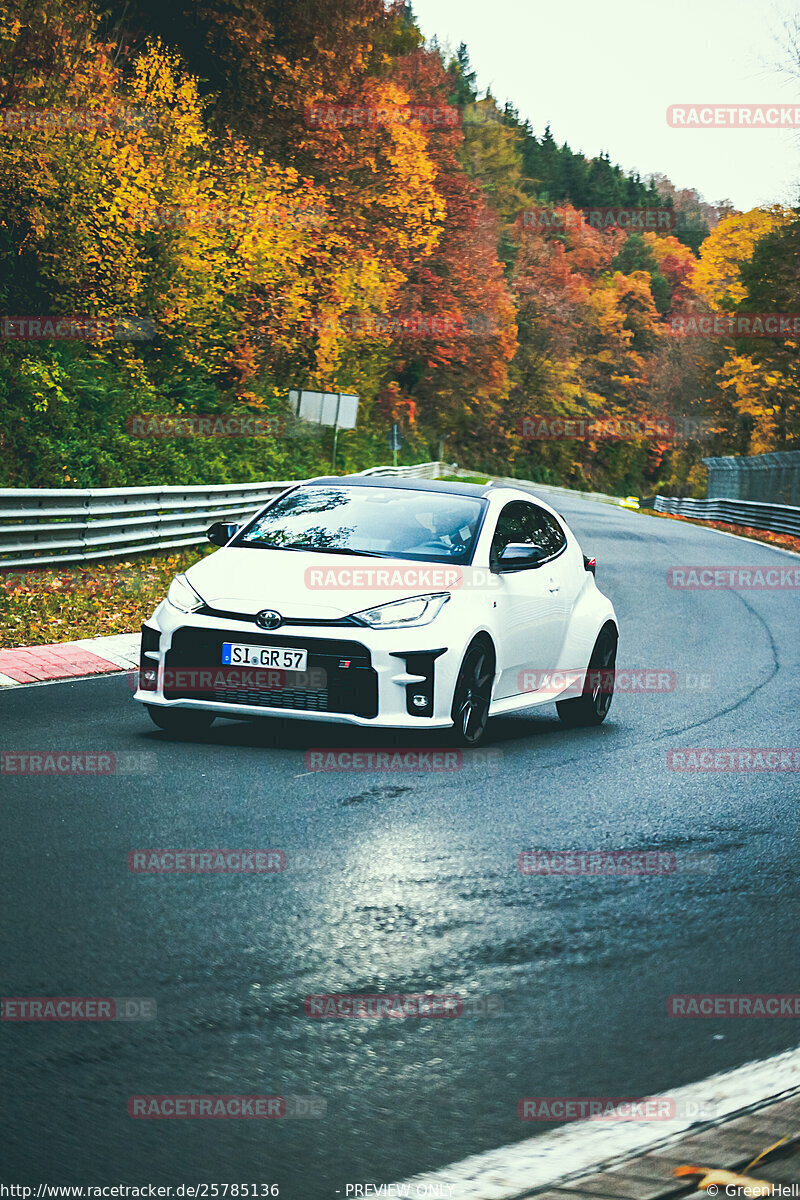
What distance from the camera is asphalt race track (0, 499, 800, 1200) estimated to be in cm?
385

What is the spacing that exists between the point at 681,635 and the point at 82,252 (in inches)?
660

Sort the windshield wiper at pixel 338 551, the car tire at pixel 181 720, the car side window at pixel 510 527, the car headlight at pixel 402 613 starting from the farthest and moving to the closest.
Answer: the car side window at pixel 510 527 < the windshield wiper at pixel 338 551 < the car tire at pixel 181 720 < the car headlight at pixel 402 613

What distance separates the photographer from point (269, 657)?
8789 mm

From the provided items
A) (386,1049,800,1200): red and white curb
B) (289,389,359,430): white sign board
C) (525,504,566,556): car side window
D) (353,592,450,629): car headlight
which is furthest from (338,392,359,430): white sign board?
(386,1049,800,1200): red and white curb

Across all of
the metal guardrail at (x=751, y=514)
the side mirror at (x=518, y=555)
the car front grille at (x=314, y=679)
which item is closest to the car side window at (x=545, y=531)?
the side mirror at (x=518, y=555)

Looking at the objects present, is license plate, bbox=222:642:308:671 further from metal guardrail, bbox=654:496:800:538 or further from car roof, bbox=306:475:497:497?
metal guardrail, bbox=654:496:800:538

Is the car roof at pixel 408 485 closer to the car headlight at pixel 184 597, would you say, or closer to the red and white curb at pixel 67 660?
the car headlight at pixel 184 597

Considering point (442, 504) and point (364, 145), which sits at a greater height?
point (364, 145)

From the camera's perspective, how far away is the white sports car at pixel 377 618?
8781mm

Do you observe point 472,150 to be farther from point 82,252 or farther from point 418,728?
point 418,728

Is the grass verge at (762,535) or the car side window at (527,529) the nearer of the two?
the car side window at (527,529)

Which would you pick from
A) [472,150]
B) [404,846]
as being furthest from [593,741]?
[472,150]

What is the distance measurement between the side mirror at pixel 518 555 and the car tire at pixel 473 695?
24.8 inches

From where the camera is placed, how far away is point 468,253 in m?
67.9
